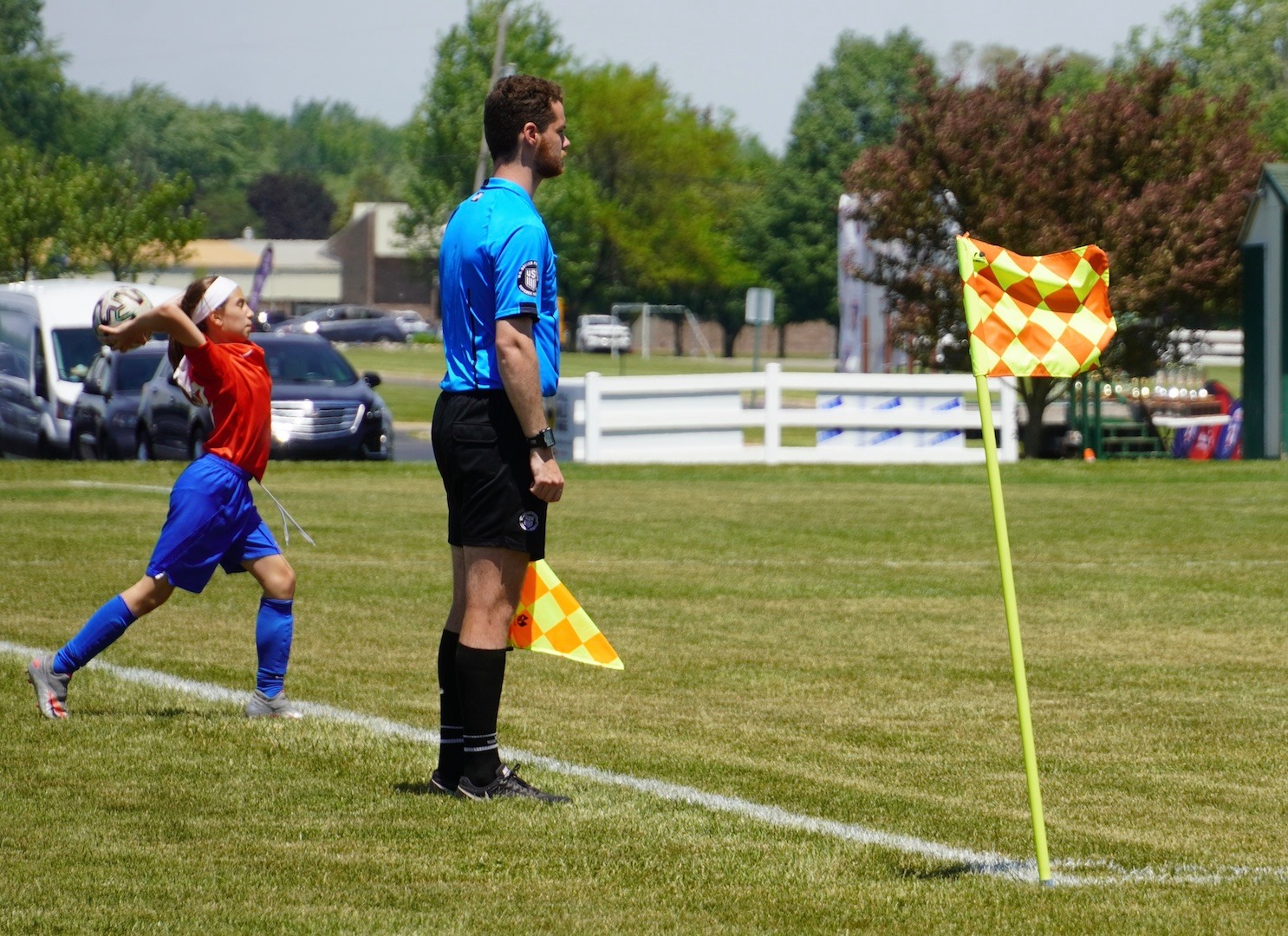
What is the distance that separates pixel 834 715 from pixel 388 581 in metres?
5.29

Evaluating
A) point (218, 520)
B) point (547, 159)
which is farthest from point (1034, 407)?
point (547, 159)

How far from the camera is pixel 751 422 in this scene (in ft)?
81.8

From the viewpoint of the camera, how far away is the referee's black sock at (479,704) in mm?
6277

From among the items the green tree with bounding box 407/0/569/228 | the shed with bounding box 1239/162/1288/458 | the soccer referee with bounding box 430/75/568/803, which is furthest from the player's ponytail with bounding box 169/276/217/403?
the green tree with bounding box 407/0/569/228

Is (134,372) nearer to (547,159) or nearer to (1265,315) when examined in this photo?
(1265,315)

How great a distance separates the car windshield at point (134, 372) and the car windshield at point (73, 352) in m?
1.21

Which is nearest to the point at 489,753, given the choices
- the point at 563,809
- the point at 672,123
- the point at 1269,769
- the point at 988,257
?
the point at 563,809

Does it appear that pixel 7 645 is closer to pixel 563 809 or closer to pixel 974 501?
pixel 563 809

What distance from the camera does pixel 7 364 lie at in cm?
2744

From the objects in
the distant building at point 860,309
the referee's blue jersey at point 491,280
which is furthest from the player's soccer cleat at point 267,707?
the distant building at point 860,309

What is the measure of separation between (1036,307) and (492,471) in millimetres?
1715

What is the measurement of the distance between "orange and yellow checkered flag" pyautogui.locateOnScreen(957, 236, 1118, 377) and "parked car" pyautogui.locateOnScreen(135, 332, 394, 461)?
18.5 metres

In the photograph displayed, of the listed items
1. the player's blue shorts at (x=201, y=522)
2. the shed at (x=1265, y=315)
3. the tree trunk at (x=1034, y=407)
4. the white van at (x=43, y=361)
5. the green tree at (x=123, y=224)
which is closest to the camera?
the player's blue shorts at (x=201, y=522)

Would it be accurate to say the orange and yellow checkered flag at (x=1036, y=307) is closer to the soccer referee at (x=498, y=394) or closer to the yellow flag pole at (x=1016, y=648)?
the yellow flag pole at (x=1016, y=648)
